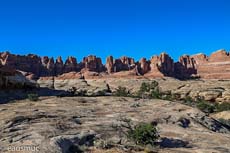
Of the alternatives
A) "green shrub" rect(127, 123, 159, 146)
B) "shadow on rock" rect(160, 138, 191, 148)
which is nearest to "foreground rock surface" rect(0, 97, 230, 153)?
"shadow on rock" rect(160, 138, 191, 148)

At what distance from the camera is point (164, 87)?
119m

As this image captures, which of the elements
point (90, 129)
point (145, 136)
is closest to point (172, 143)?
point (145, 136)

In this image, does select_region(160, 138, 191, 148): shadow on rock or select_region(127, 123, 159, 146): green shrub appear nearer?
select_region(127, 123, 159, 146): green shrub

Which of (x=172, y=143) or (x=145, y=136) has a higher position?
(x=145, y=136)

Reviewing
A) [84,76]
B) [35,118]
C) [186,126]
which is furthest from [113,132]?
[84,76]

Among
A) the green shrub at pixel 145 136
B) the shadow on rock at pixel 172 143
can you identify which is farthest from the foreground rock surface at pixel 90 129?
the green shrub at pixel 145 136

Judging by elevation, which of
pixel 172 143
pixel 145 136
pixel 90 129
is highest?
pixel 90 129

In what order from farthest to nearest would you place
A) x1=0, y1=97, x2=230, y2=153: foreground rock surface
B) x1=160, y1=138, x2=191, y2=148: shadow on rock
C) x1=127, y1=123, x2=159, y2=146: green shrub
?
x1=160, y1=138, x2=191, y2=148: shadow on rock → x1=127, y1=123, x2=159, y2=146: green shrub → x1=0, y1=97, x2=230, y2=153: foreground rock surface

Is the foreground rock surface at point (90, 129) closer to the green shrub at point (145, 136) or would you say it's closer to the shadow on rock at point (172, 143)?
the shadow on rock at point (172, 143)

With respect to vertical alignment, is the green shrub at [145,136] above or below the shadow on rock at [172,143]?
above

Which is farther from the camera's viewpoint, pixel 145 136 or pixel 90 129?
pixel 90 129

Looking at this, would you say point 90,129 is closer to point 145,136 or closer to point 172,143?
point 145,136

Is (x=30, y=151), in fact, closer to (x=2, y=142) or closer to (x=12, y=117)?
(x=2, y=142)

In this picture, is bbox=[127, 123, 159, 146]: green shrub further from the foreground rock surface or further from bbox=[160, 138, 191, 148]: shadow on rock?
bbox=[160, 138, 191, 148]: shadow on rock
